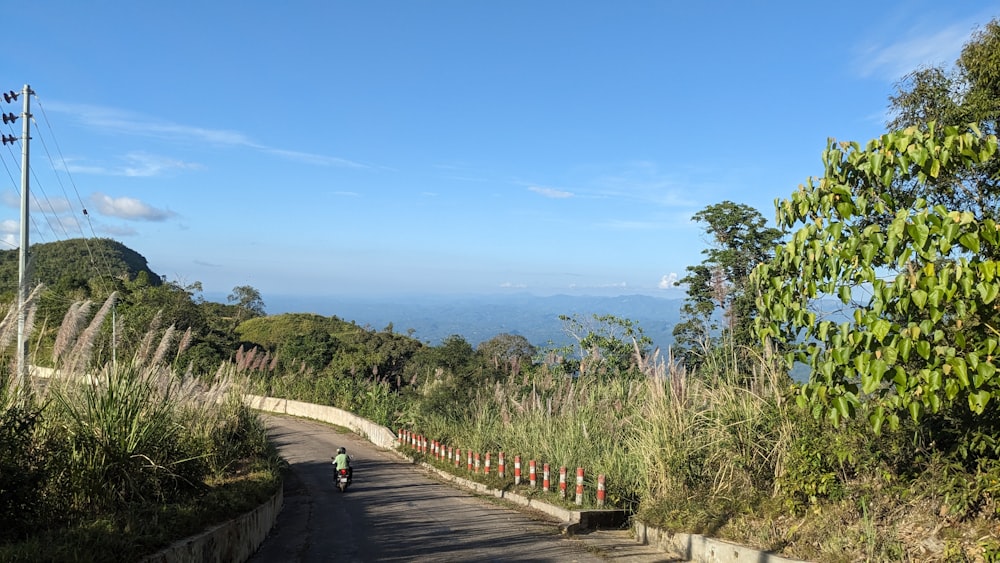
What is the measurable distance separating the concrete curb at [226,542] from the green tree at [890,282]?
216 inches

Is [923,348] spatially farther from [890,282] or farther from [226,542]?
[226,542]

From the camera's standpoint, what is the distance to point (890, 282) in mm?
4828

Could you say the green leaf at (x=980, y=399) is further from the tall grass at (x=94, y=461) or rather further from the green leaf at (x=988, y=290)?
the tall grass at (x=94, y=461)

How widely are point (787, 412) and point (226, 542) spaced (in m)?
7.33

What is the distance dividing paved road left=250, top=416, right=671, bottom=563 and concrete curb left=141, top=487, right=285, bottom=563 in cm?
26

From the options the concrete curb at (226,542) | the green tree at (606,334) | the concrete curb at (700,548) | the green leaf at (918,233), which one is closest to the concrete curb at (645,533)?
the concrete curb at (700,548)

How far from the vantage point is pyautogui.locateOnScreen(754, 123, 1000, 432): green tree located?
14.6 ft

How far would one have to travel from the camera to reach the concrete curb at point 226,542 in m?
6.66

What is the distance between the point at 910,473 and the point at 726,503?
2.58 meters

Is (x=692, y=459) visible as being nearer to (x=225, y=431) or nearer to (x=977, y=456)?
(x=977, y=456)

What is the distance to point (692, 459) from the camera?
11.1 metres

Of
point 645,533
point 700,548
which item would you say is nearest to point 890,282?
point 700,548

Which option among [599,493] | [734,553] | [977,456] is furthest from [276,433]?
[977,456]

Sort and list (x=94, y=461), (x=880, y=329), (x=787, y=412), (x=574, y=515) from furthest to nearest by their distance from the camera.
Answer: (x=574, y=515) → (x=787, y=412) → (x=94, y=461) → (x=880, y=329)
